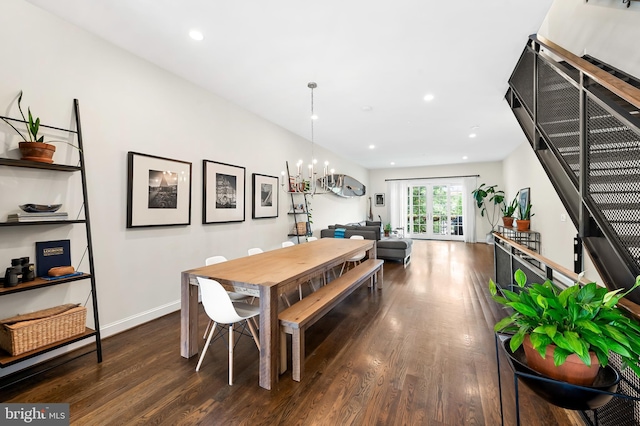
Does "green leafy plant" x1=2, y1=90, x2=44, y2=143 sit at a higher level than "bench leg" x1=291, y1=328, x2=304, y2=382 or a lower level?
higher

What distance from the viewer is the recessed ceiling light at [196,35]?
8.11ft

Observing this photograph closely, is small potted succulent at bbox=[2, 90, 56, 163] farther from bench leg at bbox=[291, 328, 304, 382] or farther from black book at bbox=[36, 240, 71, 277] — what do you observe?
bench leg at bbox=[291, 328, 304, 382]

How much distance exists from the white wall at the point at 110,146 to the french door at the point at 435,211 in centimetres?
800

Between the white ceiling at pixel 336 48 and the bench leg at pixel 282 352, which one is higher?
the white ceiling at pixel 336 48

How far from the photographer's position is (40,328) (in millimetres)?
1905

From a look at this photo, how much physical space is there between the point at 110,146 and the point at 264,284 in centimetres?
216

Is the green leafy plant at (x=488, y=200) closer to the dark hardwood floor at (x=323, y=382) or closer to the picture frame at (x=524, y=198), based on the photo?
the picture frame at (x=524, y=198)

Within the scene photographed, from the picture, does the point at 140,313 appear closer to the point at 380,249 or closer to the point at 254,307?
the point at 254,307

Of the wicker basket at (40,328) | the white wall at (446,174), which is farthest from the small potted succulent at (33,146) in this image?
the white wall at (446,174)

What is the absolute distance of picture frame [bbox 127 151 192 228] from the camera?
111 inches

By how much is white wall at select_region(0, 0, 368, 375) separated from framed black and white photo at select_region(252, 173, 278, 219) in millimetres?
521

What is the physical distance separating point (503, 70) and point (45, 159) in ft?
14.9
